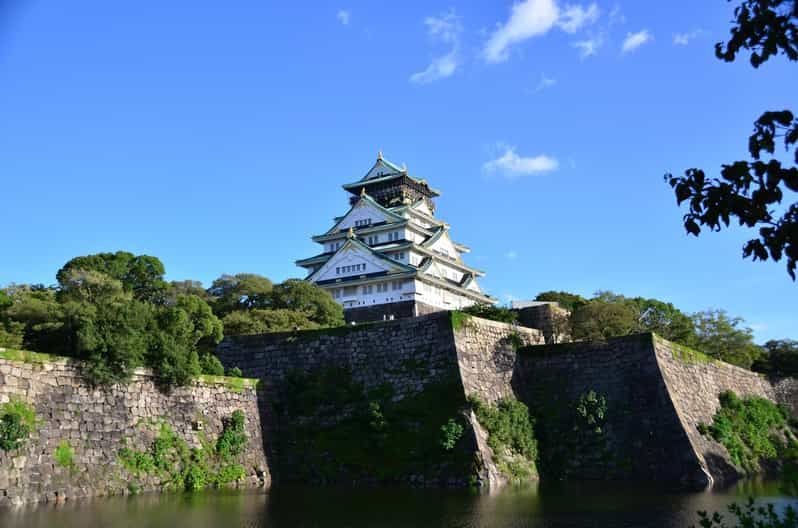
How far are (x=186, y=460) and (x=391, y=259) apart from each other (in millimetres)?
30392

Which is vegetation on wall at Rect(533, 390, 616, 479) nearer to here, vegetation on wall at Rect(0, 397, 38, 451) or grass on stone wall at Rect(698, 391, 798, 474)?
grass on stone wall at Rect(698, 391, 798, 474)

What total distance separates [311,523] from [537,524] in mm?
5073

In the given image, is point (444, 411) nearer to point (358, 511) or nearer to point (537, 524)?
point (358, 511)

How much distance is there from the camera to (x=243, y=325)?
115 ft

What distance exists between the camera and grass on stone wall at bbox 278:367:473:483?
24672 millimetres

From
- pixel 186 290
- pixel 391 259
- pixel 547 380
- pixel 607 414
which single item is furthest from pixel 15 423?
pixel 391 259

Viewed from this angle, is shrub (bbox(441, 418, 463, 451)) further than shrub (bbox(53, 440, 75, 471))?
Yes

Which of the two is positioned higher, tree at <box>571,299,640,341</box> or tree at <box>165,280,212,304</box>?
tree at <box>165,280,212,304</box>

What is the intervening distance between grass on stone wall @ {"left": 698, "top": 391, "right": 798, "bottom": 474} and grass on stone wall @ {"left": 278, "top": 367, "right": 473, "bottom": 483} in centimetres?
1010

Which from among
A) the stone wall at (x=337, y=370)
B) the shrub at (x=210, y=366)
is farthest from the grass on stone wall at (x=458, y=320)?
the shrub at (x=210, y=366)

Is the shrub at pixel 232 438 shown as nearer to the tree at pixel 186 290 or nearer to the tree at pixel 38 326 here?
the tree at pixel 38 326

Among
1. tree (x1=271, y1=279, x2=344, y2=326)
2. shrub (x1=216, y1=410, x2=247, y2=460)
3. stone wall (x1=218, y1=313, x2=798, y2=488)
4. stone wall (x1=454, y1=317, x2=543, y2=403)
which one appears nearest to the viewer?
shrub (x1=216, y1=410, x2=247, y2=460)

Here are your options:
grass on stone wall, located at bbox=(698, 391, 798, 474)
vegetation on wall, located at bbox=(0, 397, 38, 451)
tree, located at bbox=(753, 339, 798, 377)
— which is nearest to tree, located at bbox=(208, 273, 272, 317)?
vegetation on wall, located at bbox=(0, 397, 38, 451)

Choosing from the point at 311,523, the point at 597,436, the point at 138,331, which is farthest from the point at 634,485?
the point at 138,331
